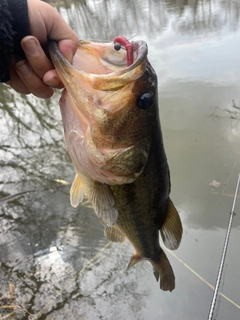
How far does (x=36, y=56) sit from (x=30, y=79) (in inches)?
6.2

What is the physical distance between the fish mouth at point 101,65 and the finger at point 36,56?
4 centimetres

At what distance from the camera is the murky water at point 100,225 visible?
2623 mm

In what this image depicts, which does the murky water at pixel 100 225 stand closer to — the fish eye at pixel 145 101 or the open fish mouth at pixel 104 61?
the open fish mouth at pixel 104 61

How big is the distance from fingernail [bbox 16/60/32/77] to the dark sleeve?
66 mm

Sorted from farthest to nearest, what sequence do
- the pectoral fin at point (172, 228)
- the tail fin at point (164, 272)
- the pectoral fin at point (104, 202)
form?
the tail fin at point (164, 272) → the pectoral fin at point (172, 228) → the pectoral fin at point (104, 202)

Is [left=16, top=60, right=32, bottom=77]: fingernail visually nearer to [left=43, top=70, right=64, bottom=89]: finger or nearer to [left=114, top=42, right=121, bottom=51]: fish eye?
[left=43, top=70, right=64, bottom=89]: finger

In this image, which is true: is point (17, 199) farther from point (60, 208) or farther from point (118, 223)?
point (118, 223)

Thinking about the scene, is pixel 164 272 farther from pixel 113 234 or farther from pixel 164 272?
pixel 113 234

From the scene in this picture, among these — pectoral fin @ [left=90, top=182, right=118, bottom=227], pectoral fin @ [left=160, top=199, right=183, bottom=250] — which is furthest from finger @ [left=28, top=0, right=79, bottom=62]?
pectoral fin @ [left=160, top=199, right=183, bottom=250]

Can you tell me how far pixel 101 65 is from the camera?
48.8 inches

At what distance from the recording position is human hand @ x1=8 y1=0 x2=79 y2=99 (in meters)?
1.20

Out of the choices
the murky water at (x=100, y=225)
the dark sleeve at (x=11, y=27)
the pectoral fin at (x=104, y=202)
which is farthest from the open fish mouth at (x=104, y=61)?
the murky water at (x=100, y=225)

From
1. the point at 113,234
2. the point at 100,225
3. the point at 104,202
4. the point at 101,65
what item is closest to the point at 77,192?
the point at 104,202

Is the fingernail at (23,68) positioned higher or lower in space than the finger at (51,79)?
higher
